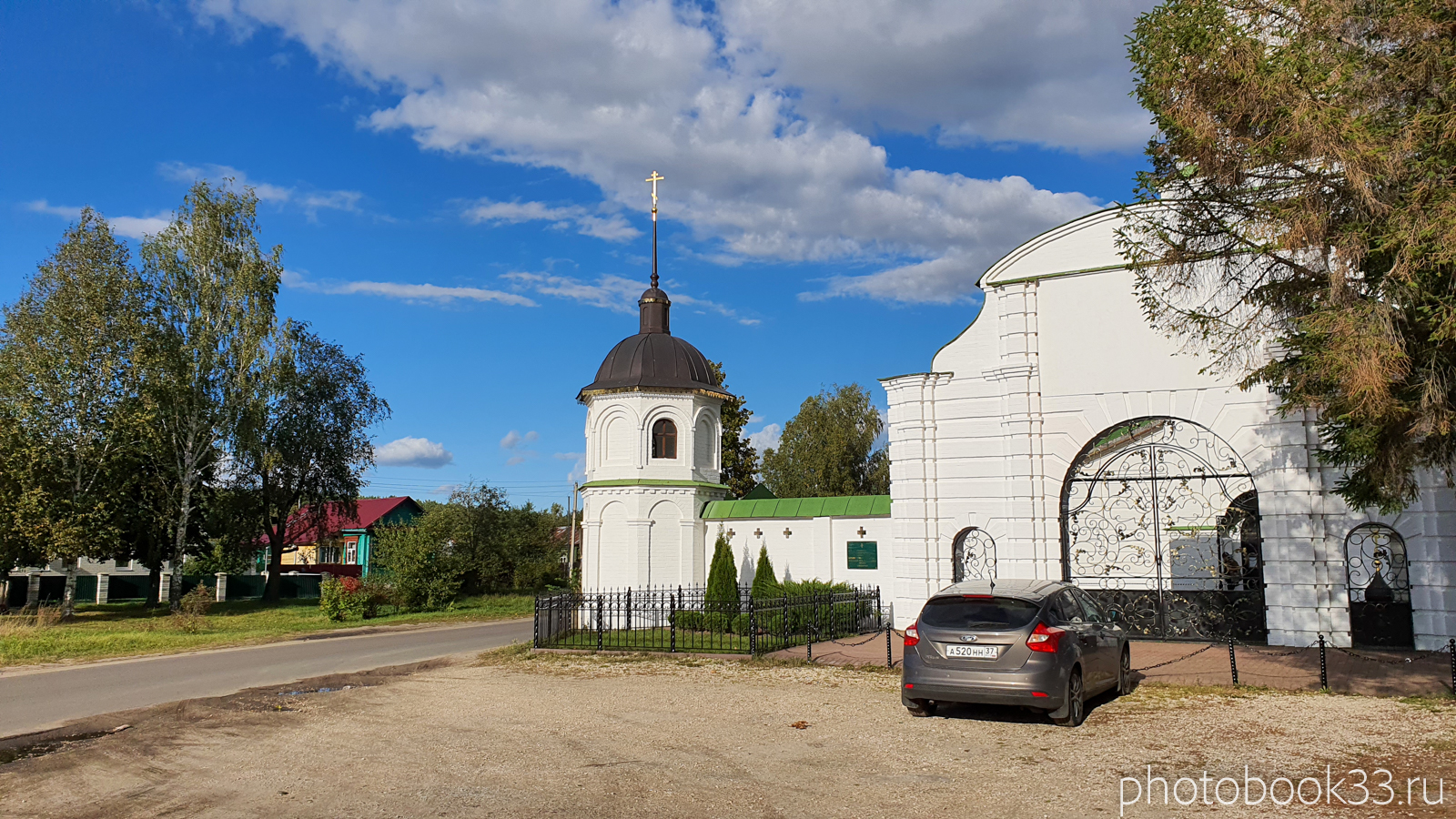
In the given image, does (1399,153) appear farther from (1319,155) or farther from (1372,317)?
(1372,317)

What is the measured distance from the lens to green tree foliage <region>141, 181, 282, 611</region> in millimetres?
29656

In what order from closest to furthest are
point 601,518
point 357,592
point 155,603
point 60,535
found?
point 601,518 → point 60,535 → point 357,592 → point 155,603

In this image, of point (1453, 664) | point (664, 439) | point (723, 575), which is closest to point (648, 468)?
point (664, 439)

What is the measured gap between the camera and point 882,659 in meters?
14.1

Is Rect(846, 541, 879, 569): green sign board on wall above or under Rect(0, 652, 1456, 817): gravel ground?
above

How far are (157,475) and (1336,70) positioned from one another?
33.7m

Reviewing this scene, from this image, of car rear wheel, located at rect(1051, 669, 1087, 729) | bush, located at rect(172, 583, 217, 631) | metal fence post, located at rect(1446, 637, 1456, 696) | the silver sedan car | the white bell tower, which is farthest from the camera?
bush, located at rect(172, 583, 217, 631)

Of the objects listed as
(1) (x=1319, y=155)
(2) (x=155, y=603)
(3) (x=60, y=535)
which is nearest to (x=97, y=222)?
(3) (x=60, y=535)

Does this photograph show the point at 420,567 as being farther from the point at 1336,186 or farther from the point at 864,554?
the point at 1336,186

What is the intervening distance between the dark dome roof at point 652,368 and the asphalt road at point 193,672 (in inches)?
273

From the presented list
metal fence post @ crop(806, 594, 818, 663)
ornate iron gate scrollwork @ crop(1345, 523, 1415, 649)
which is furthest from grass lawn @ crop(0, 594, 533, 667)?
ornate iron gate scrollwork @ crop(1345, 523, 1415, 649)

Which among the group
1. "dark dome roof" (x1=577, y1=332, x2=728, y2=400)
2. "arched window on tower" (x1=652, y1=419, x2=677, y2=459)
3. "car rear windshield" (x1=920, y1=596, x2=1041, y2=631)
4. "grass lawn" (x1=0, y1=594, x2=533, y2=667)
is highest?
"dark dome roof" (x1=577, y1=332, x2=728, y2=400)

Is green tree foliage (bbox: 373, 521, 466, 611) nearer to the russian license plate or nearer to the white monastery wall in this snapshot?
the white monastery wall

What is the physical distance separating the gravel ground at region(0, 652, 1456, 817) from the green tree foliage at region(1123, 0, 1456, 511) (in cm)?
289
